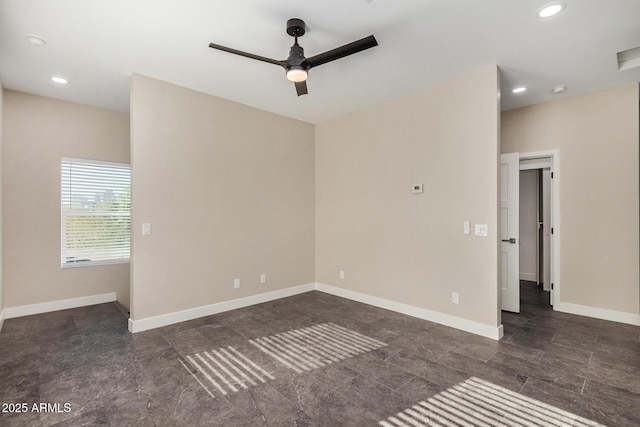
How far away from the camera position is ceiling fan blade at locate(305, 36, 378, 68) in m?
2.38

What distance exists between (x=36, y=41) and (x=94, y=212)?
2471 millimetres

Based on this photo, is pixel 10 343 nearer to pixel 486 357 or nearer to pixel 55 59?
pixel 55 59

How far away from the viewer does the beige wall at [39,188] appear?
157 inches

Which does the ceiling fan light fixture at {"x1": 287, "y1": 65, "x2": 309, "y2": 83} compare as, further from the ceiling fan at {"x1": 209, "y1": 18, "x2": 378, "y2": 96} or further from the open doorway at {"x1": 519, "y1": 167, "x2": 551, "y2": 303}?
the open doorway at {"x1": 519, "y1": 167, "x2": 551, "y2": 303}

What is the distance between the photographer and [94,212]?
461 cm

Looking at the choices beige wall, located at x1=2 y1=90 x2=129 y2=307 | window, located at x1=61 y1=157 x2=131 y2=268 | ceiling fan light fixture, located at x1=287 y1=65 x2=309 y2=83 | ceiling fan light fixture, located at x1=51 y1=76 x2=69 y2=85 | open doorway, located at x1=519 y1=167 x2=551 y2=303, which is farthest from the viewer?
open doorway, located at x1=519 y1=167 x2=551 y2=303

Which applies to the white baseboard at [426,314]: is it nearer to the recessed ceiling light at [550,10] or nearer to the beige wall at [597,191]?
the beige wall at [597,191]

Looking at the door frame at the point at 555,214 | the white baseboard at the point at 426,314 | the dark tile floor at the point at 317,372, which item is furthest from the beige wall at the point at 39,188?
the door frame at the point at 555,214

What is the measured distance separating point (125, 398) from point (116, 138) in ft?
12.7

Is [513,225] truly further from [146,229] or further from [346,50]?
[146,229]

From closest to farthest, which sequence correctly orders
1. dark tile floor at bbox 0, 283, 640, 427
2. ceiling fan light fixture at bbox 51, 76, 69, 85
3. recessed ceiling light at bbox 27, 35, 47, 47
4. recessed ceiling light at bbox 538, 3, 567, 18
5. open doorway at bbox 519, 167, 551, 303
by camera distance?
dark tile floor at bbox 0, 283, 640, 427, recessed ceiling light at bbox 538, 3, 567, 18, recessed ceiling light at bbox 27, 35, 47, 47, ceiling fan light fixture at bbox 51, 76, 69, 85, open doorway at bbox 519, 167, 551, 303

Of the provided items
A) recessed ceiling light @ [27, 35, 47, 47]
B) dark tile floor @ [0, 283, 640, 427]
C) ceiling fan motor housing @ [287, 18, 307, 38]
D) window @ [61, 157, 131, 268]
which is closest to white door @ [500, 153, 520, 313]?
dark tile floor @ [0, 283, 640, 427]

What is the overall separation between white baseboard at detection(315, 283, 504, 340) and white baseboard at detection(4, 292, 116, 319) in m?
3.39

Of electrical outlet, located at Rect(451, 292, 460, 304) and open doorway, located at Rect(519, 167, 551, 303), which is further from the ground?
open doorway, located at Rect(519, 167, 551, 303)
